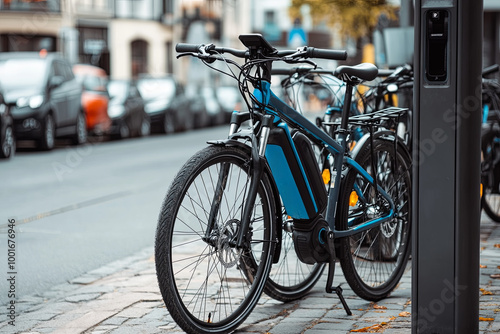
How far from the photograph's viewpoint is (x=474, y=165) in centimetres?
360

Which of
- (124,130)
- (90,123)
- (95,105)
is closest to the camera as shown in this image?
(90,123)

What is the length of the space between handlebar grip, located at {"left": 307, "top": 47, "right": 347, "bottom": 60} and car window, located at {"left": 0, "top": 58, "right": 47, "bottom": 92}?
47.9ft

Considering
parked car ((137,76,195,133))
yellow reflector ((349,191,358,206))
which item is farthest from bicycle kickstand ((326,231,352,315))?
parked car ((137,76,195,133))

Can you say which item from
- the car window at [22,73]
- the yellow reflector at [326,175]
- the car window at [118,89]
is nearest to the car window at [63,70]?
the car window at [22,73]

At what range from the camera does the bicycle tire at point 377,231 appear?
4898 mm

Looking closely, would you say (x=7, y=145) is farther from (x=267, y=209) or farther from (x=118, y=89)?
(x=267, y=209)

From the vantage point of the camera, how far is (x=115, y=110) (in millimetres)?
23844

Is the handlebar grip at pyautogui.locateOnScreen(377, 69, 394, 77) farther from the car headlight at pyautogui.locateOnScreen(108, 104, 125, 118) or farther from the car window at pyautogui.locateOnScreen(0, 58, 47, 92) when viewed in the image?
the car headlight at pyautogui.locateOnScreen(108, 104, 125, 118)

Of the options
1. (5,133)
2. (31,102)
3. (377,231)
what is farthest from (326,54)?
(31,102)

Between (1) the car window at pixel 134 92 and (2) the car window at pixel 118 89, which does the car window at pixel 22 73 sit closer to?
(2) the car window at pixel 118 89

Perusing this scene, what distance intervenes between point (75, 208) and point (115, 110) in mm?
14276

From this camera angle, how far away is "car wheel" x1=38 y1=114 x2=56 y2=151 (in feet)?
59.5

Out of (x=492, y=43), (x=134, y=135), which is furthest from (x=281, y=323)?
(x=134, y=135)

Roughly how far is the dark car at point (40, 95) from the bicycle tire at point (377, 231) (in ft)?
43.7
